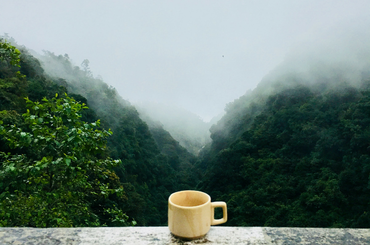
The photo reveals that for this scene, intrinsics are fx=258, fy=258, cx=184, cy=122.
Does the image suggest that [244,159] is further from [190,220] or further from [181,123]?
[181,123]

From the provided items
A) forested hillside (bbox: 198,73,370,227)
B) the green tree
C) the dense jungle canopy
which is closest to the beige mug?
the green tree

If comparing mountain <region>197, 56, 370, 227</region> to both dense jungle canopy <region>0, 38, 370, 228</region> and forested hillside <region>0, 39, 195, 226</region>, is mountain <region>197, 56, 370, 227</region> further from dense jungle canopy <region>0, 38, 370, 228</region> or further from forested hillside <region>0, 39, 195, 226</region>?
forested hillside <region>0, 39, 195, 226</region>

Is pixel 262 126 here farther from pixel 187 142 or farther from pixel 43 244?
pixel 187 142

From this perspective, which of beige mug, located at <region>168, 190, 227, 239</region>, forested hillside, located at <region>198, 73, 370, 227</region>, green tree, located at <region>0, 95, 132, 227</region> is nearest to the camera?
beige mug, located at <region>168, 190, 227, 239</region>

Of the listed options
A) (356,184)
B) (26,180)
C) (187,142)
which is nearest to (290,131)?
(356,184)

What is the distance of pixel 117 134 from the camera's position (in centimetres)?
2142

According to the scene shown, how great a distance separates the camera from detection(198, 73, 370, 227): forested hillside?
1369 centimetres

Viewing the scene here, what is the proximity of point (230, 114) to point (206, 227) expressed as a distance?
35.7m

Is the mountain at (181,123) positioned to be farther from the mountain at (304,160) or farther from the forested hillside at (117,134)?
the mountain at (304,160)

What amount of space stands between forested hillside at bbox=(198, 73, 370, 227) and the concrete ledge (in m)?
13.4

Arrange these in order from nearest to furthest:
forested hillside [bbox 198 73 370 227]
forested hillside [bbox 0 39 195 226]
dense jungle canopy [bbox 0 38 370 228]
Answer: dense jungle canopy [bbox 0 38 370 228], forested hillside [bbox 0 39 195 226], forested hillside [bbox 198 73 370 227]

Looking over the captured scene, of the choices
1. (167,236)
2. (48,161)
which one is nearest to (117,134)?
(48,161)

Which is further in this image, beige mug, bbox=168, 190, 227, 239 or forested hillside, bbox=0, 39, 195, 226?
forested hillside, bbox=0, 39, 195, 226

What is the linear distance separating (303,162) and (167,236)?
62.4 ft
